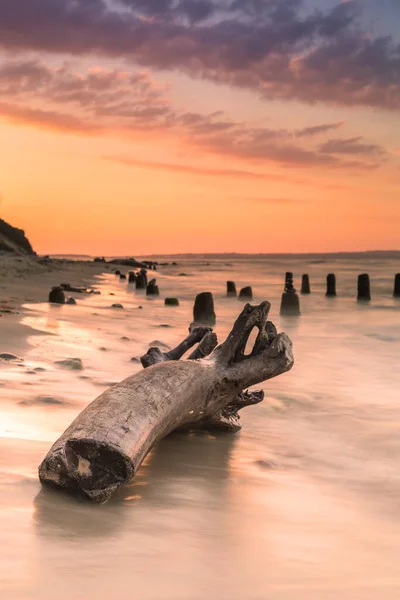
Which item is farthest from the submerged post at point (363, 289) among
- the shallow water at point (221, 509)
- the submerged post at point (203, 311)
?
the shallow water at point (221, 509)

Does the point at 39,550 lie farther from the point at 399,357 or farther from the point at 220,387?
the point at 399,357

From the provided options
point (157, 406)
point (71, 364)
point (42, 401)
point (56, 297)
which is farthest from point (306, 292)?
point (157, 406)

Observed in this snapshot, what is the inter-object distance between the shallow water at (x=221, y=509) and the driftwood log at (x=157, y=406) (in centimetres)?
13

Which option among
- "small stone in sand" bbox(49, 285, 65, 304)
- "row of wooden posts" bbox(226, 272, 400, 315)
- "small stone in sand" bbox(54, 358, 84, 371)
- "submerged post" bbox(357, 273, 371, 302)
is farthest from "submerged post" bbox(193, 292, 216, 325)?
"submerged post" bbox(357, 273, 371, 302)

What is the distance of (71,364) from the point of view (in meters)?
6.71

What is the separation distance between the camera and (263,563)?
244 centimetres

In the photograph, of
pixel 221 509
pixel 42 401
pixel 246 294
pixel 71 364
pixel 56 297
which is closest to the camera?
pixel 221 509

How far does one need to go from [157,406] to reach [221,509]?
2.39 feet

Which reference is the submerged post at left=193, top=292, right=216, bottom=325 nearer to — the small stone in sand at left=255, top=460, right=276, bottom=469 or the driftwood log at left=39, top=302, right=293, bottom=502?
the driftwood log at left=39, top=302, right=293, bottom=502

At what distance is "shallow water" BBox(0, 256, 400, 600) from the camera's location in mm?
2242

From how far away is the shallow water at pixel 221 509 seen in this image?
7.36 feet

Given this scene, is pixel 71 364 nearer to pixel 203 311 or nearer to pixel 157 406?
pixel 157 406

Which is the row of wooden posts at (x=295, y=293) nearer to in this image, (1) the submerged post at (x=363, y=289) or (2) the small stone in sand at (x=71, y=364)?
(1) the submerged post at (x=363, y=289)

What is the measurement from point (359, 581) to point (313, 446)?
86.6 inches
